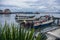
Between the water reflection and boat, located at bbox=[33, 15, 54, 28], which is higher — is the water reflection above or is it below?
above

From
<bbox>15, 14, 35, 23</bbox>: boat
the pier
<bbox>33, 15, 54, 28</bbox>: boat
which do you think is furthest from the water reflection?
the pier

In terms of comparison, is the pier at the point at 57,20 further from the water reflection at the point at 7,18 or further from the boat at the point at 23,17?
the water reflection at the point at 7,18

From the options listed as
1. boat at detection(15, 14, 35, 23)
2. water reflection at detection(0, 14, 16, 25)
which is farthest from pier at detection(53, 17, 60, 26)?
water reflection at detection(0, 14, 16, 25)

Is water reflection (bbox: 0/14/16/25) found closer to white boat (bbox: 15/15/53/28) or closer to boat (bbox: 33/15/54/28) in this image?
white boat (bbox: 15/15/53/28)

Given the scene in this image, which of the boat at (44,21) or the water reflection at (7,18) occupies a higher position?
the water reflection at (7,18)

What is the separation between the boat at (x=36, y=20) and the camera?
1842 millimetres

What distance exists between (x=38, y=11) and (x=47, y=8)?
13cm

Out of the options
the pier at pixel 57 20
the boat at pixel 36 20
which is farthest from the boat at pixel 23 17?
the pier at pixel 57 20

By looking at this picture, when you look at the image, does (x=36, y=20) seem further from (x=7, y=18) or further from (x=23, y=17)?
(x=7, y=18)

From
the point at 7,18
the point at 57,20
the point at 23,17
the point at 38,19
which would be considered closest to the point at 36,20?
the point at 38,19

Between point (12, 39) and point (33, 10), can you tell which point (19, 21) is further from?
point (12, 39)

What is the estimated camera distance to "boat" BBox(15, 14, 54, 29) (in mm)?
1842

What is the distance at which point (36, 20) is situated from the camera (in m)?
1.87

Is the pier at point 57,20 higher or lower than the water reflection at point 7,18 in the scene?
lower
